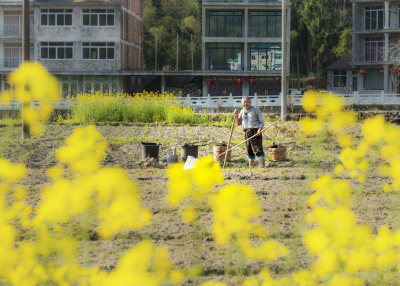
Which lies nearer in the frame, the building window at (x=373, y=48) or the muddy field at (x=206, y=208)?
the muddy field at (x=206, y=208)

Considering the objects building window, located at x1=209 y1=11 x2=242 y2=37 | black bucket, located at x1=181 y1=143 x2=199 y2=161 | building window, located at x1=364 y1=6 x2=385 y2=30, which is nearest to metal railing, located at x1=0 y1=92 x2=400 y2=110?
building window, located at x1=209 y1=11 x2=242 y2=37

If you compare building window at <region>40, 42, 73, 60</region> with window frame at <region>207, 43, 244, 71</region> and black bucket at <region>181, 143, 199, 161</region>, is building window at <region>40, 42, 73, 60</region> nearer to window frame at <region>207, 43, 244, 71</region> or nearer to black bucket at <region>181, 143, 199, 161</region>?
window frame at <region>207, 43, 244, 71</region>

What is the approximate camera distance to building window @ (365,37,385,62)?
44375 mm

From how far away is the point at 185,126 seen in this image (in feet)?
70.6

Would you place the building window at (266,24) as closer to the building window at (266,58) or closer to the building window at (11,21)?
the building window at (266,58)

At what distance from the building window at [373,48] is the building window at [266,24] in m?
7.51

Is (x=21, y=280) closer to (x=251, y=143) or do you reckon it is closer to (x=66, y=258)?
(x=66, y=258)

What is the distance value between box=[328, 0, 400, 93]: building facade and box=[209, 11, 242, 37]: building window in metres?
8.52

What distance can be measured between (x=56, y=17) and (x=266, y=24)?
43.2ft

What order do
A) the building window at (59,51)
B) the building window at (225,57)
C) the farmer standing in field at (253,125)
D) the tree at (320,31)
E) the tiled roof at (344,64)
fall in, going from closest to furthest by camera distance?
the farmer standing in field at (253,125), the building window at (59,51), the building window at (225,57), the tiled roof at (344,64), the tree at (320,31)

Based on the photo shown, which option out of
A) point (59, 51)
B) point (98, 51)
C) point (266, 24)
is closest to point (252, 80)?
point (266, 24)

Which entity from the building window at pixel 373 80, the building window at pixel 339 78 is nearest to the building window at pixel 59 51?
the building window at pixel 339 78

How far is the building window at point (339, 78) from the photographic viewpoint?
4788 cm

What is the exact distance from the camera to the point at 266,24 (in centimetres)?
4128
